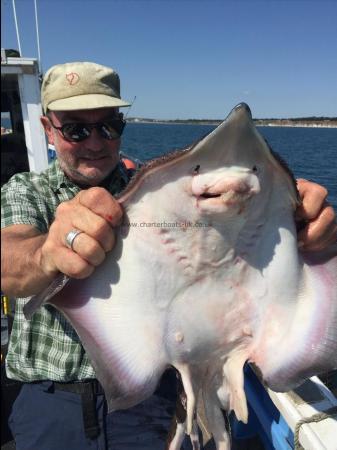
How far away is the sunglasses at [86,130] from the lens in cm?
200

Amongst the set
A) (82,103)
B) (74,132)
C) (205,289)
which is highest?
(82,103)

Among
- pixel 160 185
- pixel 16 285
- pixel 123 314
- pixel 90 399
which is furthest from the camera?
pixel 90 399

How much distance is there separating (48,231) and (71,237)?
0.92 ft

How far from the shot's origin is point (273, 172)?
1.16 m

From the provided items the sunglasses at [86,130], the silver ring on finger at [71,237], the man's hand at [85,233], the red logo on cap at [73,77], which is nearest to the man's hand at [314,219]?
the man's hand at [85,233]

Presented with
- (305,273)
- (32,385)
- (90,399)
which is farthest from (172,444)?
(305,273)

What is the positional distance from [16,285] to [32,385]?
816 millimetres

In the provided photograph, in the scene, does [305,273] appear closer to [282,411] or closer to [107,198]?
[107,198]

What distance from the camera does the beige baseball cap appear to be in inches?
76.7

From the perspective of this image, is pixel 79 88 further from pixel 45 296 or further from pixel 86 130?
pixel 45 296

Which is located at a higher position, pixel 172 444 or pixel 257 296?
pixel 257 296

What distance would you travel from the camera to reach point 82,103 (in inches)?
75.9

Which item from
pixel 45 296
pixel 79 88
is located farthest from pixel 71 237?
pixel 79 88

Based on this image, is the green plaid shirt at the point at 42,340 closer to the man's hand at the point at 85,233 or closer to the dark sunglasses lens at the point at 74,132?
the dark sunglasses lens at the point at 74,132
